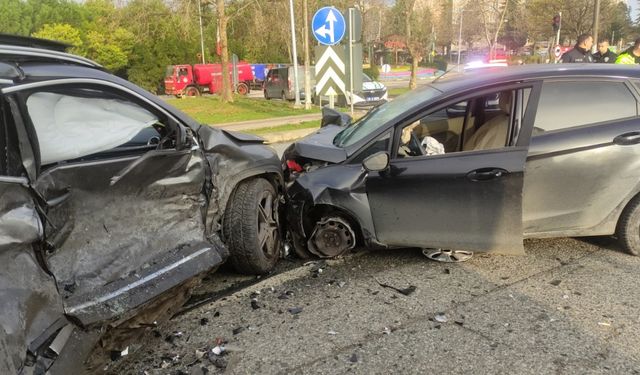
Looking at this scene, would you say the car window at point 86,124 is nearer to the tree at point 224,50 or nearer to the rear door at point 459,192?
the rear door at point 459,192

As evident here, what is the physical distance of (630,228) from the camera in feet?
14.3

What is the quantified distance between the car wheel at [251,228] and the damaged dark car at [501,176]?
241 millimetres

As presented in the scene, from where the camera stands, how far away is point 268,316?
3721 millimetres

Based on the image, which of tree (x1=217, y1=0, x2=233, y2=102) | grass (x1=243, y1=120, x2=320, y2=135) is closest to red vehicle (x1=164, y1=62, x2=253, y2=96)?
tree (x1=217, y1=0, x2=233, y2=102)

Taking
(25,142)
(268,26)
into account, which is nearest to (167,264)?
(25,142)

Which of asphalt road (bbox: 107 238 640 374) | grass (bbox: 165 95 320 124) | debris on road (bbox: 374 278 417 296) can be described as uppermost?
grass (bbox: 165 95 320 124)

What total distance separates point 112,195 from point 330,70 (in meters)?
8.63

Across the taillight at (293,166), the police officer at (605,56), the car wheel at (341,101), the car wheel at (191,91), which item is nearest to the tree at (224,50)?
the car wheel at (341,101)

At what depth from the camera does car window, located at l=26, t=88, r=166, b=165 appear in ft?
9.55

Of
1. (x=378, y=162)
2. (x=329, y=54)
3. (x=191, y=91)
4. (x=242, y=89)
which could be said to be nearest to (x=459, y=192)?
(x=378, y=162)

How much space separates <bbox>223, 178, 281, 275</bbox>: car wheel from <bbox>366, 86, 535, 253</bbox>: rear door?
91cm

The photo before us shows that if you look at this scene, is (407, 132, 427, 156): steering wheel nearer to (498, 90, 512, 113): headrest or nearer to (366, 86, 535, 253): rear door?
(366, 86, 535, 253): rear door

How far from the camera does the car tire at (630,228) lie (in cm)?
429

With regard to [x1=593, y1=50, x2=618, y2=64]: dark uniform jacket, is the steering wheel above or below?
below
